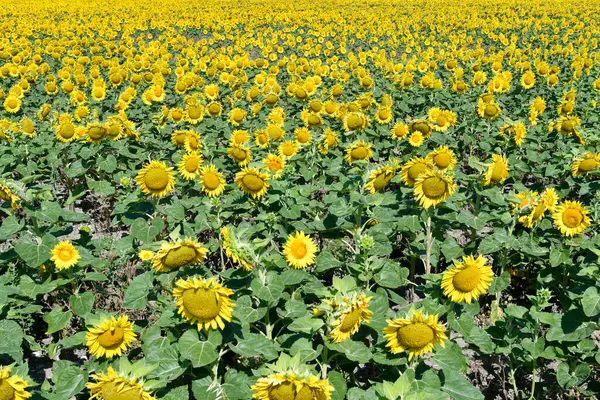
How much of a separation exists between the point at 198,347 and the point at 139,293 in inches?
36.3

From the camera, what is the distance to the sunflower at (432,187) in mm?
3713

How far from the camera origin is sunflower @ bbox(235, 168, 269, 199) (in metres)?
4.21

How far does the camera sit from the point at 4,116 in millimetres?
8648

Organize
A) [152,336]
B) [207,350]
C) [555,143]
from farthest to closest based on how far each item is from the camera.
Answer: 1. [555,143]
2. [152,336]
3. [207,350]

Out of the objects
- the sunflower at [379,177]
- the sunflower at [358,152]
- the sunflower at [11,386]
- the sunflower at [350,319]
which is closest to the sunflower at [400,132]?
the sunflower at [358,152]

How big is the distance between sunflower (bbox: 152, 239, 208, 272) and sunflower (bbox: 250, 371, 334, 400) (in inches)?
36.1

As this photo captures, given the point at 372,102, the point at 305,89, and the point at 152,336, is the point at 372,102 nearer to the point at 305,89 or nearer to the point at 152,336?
the point at 305,89

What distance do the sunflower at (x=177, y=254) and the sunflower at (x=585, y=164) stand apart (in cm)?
370

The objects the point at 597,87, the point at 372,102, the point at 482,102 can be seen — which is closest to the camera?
the point at 482,102

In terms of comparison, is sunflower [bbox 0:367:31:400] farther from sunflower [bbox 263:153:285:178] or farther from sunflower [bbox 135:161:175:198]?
sunflower [bbox 263:153:285:178]

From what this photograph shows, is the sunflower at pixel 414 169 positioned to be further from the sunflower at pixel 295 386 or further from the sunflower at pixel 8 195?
the sunflower at pixel 8 195

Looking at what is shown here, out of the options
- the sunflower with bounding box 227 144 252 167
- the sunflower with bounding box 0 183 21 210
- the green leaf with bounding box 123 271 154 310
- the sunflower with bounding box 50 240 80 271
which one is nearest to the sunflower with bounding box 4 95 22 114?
the sunflower with bounding box 227 144 252 167

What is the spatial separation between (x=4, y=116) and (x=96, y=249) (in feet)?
19.6

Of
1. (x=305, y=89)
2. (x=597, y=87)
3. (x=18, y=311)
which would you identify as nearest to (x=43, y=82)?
(x=305, y=89)
